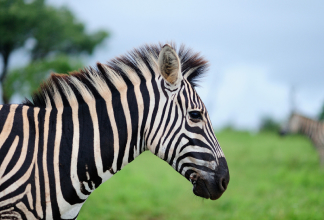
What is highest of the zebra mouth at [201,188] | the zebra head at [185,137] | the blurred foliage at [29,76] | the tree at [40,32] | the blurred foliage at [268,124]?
the tree at [40,32]

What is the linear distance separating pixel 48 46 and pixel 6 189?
10529 millimetres

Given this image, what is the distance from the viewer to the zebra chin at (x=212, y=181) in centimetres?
243

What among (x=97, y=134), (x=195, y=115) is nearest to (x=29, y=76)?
(x=97, y=134)

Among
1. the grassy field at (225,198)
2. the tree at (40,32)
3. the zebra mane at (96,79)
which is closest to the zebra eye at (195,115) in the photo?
the zebra mane at (96,79)

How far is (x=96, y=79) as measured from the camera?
257 cm

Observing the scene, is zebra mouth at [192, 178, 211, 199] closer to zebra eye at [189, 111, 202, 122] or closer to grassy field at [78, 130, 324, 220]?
zebra eye at [189, 111, 202, 122]

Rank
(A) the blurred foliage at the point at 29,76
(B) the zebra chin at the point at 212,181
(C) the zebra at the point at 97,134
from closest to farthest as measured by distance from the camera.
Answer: (C) the zebra at the point at 97,134 → (B) the zebra chin at the point at 212,181 → (A) the blurred foliage at the point at 29,76

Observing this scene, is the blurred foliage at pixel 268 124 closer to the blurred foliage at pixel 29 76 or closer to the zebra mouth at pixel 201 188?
the blurred foliage at pixel 29 76

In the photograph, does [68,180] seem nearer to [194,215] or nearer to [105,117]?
[105,117]

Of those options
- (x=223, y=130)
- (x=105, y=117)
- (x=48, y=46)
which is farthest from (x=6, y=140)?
(x=223, y=130)

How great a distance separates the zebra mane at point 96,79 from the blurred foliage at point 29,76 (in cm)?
712

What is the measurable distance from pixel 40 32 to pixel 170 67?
10.0 m

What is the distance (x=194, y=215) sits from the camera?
6.79 meters

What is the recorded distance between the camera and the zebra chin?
2432 millimetres
